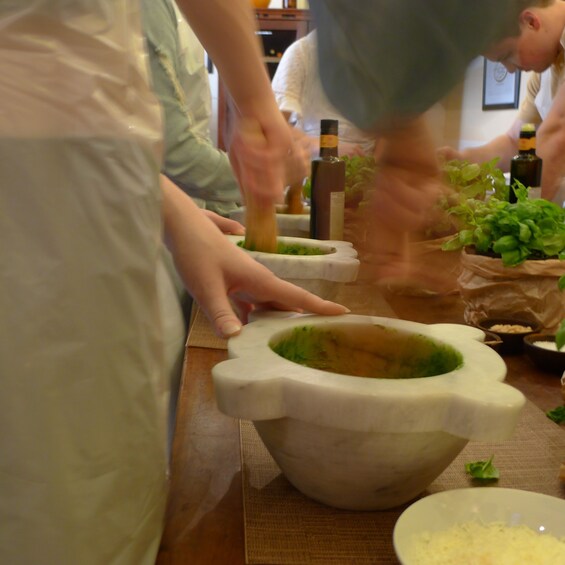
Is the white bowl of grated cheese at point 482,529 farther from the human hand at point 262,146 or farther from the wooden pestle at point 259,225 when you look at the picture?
the wooden pestle at point 259,225

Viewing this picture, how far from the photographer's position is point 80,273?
0.42 meters

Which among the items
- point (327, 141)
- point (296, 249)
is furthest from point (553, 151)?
point (296, 249)

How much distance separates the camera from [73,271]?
42cm

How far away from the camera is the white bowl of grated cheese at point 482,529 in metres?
0.56

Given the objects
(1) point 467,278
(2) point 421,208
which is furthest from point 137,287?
(1) point 467,278

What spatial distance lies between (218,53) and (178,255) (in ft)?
0.79

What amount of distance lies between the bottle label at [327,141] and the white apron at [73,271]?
37.4 inches

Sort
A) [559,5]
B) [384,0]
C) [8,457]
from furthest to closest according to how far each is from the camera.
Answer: [559,5], [384,0], [8,457]

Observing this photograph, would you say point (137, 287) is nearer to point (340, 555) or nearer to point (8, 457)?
point (8, 457)

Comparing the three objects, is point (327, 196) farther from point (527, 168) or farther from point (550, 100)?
point (550, 100)

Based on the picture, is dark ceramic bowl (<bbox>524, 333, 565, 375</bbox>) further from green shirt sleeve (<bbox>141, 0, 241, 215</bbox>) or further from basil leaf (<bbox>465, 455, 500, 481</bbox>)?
green shirt sleeve (<bbox>141, 0, 241, 215</bbox>)

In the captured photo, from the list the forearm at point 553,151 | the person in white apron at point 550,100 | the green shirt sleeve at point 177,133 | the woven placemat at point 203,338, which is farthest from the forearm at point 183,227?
the forearm at point 553,151

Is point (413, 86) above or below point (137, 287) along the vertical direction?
above

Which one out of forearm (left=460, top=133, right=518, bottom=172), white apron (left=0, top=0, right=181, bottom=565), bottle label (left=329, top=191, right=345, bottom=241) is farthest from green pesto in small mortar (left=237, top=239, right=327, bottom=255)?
forearm (left=460, top=133, right=518, bottom=172)
